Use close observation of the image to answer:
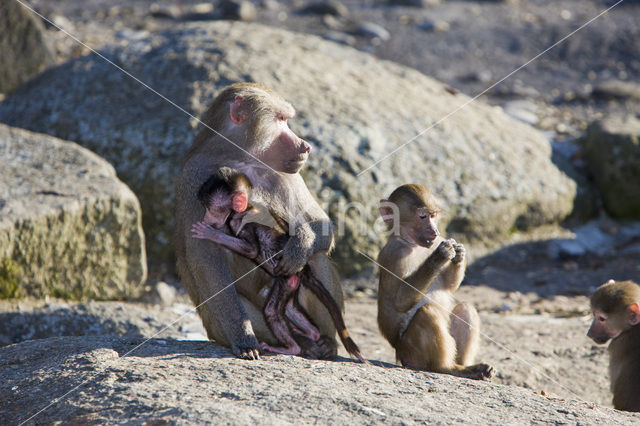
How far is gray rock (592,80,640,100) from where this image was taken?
11.9 metres

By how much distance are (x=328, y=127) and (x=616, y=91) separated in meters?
6.30

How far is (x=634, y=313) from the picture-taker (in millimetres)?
Result: 5285

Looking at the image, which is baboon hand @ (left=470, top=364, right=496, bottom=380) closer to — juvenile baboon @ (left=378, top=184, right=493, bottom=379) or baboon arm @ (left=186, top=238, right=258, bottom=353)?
juvenile baboon @ (left=378, top=184, right=493, bottom=379)

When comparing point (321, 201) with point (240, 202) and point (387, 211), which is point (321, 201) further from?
point (240, 202)

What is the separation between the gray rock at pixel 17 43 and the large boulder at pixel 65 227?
12.8ft

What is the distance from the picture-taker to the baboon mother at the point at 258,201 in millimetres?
4590

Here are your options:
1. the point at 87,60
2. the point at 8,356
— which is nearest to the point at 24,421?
the point at 8,356

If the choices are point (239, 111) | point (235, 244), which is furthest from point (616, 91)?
point (235, 244)

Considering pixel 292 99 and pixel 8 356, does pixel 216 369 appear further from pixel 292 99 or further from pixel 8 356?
pixel 292 99

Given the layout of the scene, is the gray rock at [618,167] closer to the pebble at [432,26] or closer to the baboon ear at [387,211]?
the baboon ear at [387,211]

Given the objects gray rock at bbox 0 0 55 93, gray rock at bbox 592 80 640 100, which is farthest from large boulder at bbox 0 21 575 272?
gray rock at bbox 592 80 640 100

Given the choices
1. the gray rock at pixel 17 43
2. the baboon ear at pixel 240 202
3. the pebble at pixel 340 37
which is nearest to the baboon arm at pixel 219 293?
the baboon ear at pixel 240 202

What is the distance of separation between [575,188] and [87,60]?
5.61m

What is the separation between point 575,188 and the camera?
8797mm
